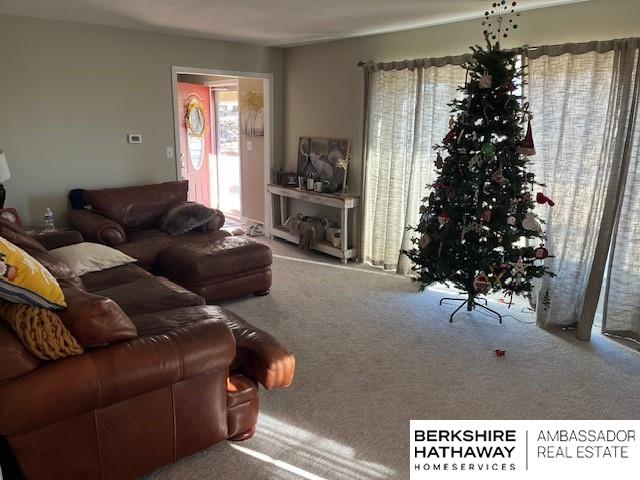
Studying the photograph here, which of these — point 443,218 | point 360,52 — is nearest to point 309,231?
point 360,52

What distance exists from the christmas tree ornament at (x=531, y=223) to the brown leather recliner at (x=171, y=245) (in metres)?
2.08

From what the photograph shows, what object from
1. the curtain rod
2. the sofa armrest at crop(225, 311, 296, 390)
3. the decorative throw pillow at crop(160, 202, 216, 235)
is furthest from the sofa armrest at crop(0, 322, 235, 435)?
the curtain rod

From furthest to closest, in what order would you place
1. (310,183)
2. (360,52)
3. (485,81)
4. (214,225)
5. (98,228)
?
(310,183) → (360,52) → (214,225) → (98,228) → (485,81)

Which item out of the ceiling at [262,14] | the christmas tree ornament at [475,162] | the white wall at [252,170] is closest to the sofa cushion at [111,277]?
the ceiling at [262,14]

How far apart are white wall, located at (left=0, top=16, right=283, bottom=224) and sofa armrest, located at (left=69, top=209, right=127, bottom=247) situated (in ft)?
1.46

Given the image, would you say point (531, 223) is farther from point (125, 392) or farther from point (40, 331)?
point (40, 331)

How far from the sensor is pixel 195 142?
290 inches

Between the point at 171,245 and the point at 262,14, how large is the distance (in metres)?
2.09

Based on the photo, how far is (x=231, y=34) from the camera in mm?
5004

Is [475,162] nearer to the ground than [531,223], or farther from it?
farther from it

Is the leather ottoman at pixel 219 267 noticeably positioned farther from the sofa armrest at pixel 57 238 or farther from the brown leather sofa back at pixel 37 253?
the brown leather sofa back at pixel 37 253

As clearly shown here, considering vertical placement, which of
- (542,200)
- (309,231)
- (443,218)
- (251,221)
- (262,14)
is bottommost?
(251,221)

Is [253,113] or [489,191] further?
[253,113]

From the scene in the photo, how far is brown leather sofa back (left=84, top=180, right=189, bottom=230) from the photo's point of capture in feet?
15.0
